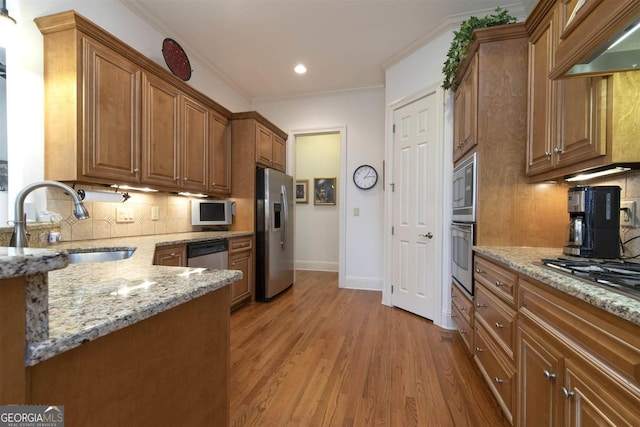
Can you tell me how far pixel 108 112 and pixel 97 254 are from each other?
3.39 feet

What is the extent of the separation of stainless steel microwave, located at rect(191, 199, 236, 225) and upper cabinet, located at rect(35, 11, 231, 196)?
411 mm

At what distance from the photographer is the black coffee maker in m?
1.42

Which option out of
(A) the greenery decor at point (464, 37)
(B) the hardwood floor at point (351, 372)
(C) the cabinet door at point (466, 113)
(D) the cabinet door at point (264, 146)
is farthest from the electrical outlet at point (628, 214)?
(D) the cabinet door at point (264, 146)

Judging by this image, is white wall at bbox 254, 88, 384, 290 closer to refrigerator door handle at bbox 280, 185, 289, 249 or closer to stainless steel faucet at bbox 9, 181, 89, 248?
refrigerator door handle at bbox 280, 185, 289, 249

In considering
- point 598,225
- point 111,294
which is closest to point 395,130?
point 598,225

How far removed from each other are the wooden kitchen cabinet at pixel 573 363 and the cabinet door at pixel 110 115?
2.69 metres

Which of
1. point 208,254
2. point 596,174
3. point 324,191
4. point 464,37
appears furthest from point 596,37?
point 324,191

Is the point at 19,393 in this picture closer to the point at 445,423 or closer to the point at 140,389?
the point at 140,389

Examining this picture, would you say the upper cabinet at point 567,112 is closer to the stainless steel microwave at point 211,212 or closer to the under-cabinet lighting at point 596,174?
the under-cabinet lighting at point 596,174

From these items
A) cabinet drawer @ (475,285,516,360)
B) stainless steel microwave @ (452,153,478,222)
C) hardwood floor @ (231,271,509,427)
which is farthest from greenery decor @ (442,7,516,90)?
hardwood floor @ (231,271,509,427)

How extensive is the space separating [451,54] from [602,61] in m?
1.42

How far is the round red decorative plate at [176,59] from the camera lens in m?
2.75

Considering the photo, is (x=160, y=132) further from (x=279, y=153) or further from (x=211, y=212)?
(x=279, y=153)

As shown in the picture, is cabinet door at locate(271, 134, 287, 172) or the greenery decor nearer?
the greenery decor
